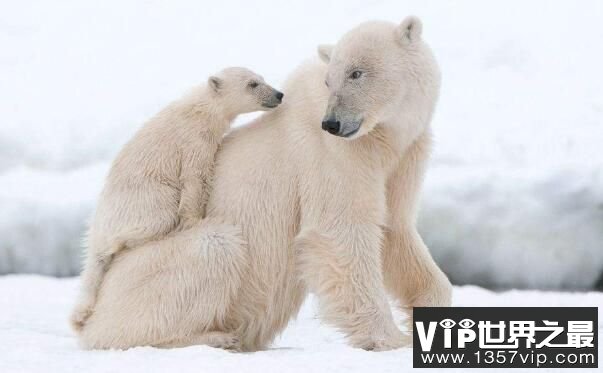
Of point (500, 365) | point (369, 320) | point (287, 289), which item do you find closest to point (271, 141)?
point (287, 289)

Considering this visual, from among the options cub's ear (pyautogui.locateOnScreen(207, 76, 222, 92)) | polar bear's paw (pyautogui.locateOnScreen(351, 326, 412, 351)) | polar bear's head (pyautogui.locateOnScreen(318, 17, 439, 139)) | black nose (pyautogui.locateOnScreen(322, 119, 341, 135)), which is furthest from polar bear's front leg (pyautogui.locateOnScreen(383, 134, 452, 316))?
cub's ear (pyautogui.locateOnScreen(207, 76, 222, 92))

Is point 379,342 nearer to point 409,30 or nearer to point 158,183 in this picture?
point 158,183

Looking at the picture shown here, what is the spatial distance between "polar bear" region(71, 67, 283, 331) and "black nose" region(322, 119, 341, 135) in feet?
2.51

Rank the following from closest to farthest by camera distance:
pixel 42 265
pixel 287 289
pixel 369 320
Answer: pixel 369 320 < pixel 287 289 < pixel 42 265

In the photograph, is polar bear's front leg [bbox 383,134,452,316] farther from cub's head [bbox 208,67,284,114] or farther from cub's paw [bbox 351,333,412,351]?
cub's head [bbox 208,67,284,114]

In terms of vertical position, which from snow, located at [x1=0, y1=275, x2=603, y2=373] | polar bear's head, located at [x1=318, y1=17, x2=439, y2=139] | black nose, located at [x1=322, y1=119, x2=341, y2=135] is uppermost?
polar bear's head, located at [x1=318, y1=17, x2=439, y2=139]

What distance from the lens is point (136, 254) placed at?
16.7 feet

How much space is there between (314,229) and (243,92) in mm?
1018

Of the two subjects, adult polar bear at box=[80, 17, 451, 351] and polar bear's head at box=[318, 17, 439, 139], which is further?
adult polar bear at box=[80, 17, 451, 351]

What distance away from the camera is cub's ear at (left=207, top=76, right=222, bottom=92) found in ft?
17.8

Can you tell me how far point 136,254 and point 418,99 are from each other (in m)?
1.71

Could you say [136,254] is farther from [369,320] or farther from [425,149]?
[425,149]

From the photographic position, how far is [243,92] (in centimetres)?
545

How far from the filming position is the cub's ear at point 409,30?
190 inches
